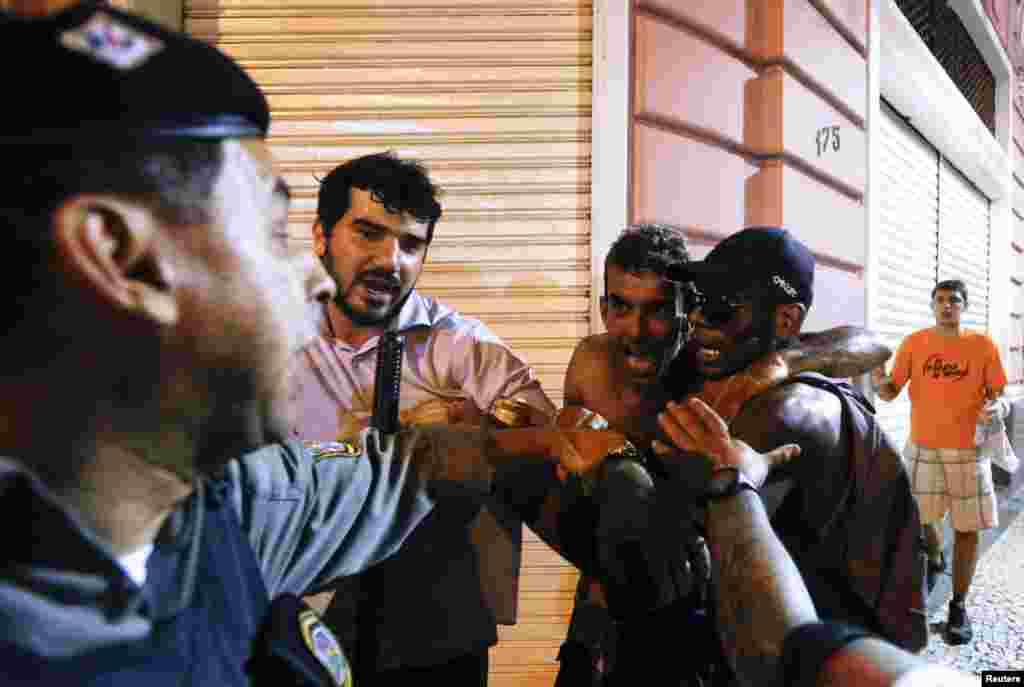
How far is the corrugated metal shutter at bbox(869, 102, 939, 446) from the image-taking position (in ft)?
26.6

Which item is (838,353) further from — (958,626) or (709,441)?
(958,626)

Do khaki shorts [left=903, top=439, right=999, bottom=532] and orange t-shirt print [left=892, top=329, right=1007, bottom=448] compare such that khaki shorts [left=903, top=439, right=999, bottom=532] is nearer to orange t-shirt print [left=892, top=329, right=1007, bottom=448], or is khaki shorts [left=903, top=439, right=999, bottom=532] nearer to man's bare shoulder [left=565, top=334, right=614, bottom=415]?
orange t-shirt print [left=892, top=329, right=1007, bottom=448]

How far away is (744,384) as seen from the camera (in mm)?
2186

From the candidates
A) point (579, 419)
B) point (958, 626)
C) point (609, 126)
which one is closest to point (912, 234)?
point (958, 626)

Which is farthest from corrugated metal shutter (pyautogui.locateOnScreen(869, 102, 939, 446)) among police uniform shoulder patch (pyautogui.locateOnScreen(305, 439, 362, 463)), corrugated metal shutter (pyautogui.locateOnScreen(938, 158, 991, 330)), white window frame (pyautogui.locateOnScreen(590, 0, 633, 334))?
police uniform shoulder patch (pyautogui.locateOnScreen(305, 439, 362, 463))

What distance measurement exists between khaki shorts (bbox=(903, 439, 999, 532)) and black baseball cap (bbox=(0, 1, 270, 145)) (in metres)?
5.88

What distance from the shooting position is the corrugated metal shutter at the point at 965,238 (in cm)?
1048

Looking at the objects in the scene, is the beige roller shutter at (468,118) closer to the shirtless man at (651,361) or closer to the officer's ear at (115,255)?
the shirtless man at (651,361)

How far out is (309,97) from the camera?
172 inches

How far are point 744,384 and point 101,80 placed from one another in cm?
183

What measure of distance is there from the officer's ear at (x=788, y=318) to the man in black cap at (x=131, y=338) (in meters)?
1.59

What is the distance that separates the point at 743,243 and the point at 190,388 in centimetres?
177

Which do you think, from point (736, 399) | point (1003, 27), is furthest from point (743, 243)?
point (1003, 27)

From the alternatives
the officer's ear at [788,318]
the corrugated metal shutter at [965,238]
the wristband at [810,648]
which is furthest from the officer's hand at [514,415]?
the corrugated metal shutter at [965,238]
